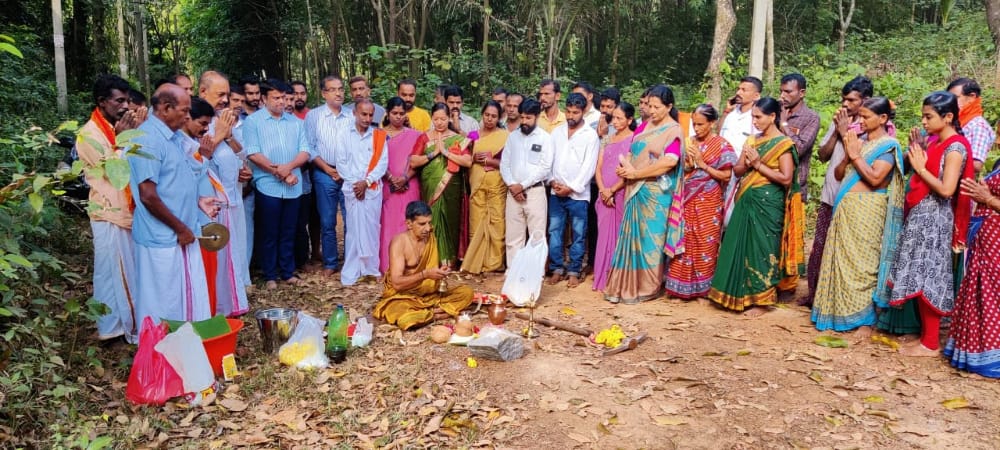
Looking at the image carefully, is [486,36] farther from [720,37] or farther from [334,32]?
[334,32]

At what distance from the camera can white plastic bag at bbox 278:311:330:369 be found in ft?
14.4

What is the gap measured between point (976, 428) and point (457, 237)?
15.9ft

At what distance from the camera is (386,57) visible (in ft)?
38.7

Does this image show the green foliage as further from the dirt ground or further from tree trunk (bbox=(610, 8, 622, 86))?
tree trunk (bbox=(610, 8, 622, 86))

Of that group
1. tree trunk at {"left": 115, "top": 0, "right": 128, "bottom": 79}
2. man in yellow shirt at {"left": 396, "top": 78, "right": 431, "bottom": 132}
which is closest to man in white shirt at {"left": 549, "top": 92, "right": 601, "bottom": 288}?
man in yellow shirt at {"left": 396, "top": 78, "right": 431, "bottom": 132}

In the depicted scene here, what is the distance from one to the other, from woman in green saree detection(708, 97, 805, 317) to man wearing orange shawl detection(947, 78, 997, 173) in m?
1.25

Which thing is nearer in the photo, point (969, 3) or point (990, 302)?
point (990, 302)

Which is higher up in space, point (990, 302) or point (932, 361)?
point (990, 302)

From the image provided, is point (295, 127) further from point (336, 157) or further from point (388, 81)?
point (388, 81)

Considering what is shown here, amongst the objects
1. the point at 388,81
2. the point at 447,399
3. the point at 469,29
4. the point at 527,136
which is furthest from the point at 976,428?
the point at 469,29

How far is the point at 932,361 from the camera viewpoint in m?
4.42

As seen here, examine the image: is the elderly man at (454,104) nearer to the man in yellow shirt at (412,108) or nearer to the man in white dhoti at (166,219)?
the man in yellow shirt at (412,108)

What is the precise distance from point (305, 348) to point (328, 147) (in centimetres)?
271

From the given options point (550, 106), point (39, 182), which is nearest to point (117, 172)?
point (39, 182)
